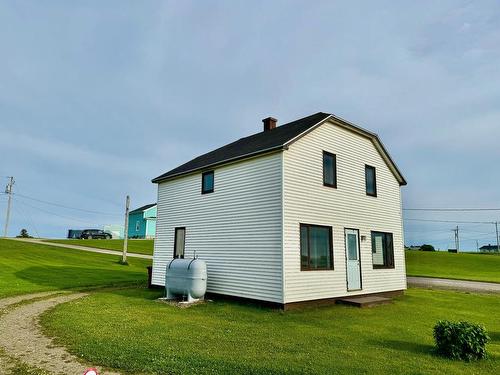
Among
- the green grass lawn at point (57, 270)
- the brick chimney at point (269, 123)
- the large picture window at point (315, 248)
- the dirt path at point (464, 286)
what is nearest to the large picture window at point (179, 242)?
the green grass lawn at point (57, 270)

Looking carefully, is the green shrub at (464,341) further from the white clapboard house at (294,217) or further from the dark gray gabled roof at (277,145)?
the dark gray gabled roof at (277,145)

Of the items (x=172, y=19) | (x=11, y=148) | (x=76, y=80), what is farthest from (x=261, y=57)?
(x=11, y=148)

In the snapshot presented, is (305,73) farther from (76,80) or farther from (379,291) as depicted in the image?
(76,80)

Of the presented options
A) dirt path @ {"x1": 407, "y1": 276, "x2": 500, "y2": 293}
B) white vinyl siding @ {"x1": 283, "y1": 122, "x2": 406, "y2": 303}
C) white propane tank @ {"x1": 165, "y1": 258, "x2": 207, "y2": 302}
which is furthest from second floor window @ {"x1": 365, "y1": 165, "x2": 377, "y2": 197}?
white propane tank @ {"x1": 165, "y1": 258, "x2": 207, "y2": 302}

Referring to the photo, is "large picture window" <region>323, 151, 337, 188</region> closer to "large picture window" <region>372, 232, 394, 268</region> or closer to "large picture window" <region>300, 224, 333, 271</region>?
"large picture window" <region>300, 224, 333, 271</region>

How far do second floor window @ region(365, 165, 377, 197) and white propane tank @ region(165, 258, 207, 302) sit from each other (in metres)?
8.27

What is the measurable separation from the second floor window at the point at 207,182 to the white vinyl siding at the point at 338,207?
404 cm

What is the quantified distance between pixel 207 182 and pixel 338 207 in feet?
18.7

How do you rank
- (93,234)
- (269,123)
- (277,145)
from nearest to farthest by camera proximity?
(277,145) < (269,123) < (93,234)

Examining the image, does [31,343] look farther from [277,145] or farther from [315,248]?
[315,248]

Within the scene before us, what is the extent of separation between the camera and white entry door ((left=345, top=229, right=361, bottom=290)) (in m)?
13.5

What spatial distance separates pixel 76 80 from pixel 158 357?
693 inches

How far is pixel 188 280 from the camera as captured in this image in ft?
40.7

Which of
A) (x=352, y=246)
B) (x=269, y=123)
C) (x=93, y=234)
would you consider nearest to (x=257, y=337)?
(x=352, y=246)
